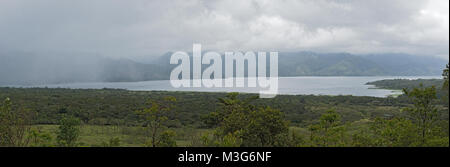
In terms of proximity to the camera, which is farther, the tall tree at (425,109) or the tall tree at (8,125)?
the tall tree at (8,125)

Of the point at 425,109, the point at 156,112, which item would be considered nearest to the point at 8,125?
the point at 156,112

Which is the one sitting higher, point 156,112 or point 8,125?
point 156,112

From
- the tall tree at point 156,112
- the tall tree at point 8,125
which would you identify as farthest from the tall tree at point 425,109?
the tall tree at point 8,125

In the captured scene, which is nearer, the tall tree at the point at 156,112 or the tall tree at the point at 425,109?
the tall tree at the point at 425,109

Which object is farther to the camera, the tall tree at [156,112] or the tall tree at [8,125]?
the tall tree at [156,112]

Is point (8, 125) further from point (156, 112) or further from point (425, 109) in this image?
point (425, 109)

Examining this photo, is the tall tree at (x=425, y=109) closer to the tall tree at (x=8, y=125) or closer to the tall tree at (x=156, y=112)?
the tall tree at (x=156, y=112)

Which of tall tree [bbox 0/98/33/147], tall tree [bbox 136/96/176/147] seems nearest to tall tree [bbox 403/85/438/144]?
tall tree [bbox 136/96/176/147]

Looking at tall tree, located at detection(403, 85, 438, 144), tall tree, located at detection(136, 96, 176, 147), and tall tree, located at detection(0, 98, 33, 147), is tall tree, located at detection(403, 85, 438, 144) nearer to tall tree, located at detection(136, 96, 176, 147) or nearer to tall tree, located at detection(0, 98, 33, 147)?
tall tree, located at detection(136, 96, 176, 147)

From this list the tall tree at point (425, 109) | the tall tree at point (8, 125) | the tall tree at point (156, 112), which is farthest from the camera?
the tall tree at point (156, 112)

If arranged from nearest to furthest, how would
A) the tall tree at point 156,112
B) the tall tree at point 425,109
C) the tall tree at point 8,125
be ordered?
the tall tree at point 425,109, the tall tree at point 8,125, the tall tree at point 156,112
